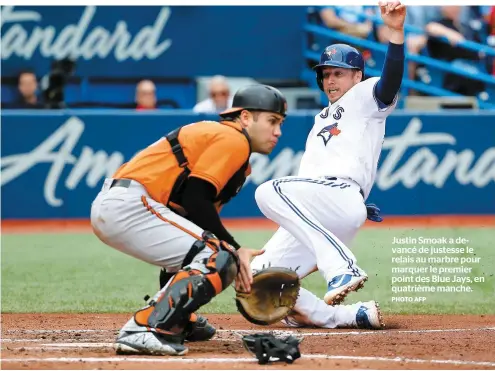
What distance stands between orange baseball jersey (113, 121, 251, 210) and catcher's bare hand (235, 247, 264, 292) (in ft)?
1.16

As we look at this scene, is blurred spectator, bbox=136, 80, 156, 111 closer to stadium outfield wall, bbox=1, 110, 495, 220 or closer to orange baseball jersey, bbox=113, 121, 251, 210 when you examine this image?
stadium outfield wall, bbox=1, 110, 495, 220

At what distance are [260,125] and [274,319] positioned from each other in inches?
43.4

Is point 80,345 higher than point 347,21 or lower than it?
lower

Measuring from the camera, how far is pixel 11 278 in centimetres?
909

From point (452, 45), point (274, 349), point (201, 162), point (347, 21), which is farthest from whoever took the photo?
point (347, 21)

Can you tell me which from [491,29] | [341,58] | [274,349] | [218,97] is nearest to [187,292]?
[274,349]

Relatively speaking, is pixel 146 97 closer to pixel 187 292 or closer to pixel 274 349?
pixel 187 292

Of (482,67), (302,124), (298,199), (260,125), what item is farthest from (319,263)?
(482,67)

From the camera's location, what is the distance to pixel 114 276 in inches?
368

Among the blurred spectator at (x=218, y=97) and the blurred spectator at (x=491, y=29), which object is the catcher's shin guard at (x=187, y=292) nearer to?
the blurred spectator at (x=218, y=97)

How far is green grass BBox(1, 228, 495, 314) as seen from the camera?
25.8 ft

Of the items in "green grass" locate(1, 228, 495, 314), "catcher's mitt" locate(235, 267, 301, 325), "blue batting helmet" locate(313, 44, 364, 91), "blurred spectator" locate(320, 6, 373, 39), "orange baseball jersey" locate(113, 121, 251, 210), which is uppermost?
"blurred spectator" locate(320, 6, 373, 39)

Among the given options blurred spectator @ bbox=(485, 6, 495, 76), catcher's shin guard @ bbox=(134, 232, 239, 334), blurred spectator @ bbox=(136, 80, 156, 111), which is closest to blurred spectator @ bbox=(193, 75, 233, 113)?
blurred spectator @ bbox=(136, 80, 156, 111)

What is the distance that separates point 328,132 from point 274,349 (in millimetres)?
2057
